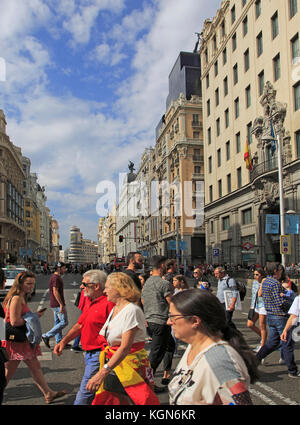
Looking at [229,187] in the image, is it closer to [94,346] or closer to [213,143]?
[213,143]

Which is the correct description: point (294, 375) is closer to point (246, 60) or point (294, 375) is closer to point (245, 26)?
point (246, 60)

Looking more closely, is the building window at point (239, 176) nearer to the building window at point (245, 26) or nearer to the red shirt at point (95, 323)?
the building window at point (245, 26)

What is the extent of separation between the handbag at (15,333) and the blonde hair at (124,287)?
1.88m

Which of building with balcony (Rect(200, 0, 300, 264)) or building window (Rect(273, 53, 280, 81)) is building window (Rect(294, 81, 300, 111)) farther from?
building window (Rect(273, 53, 280, 81))

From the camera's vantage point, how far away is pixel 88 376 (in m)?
3.86

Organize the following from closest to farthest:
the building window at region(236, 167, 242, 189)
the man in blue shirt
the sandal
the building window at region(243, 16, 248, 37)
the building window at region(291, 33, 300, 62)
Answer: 1. the sandal
2. the man in blue shirt
3. the building window at region(291, 33, 300, 62)
4. the building window at region(243, 16, 248, 37)
5. the building window at region(236, 167, 242, 189)

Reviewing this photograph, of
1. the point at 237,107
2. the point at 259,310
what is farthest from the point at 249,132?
the point at 259,310

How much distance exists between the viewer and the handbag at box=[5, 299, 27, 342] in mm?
4992

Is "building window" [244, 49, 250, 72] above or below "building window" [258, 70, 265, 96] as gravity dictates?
above

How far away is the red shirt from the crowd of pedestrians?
1 cm

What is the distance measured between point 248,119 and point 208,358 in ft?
113

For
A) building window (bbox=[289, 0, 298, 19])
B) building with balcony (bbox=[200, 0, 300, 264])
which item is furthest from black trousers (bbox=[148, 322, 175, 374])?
building window (bbox=[289, 0, 298, 19])

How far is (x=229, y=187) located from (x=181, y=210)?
1775 cm

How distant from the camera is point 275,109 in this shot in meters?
28.7
